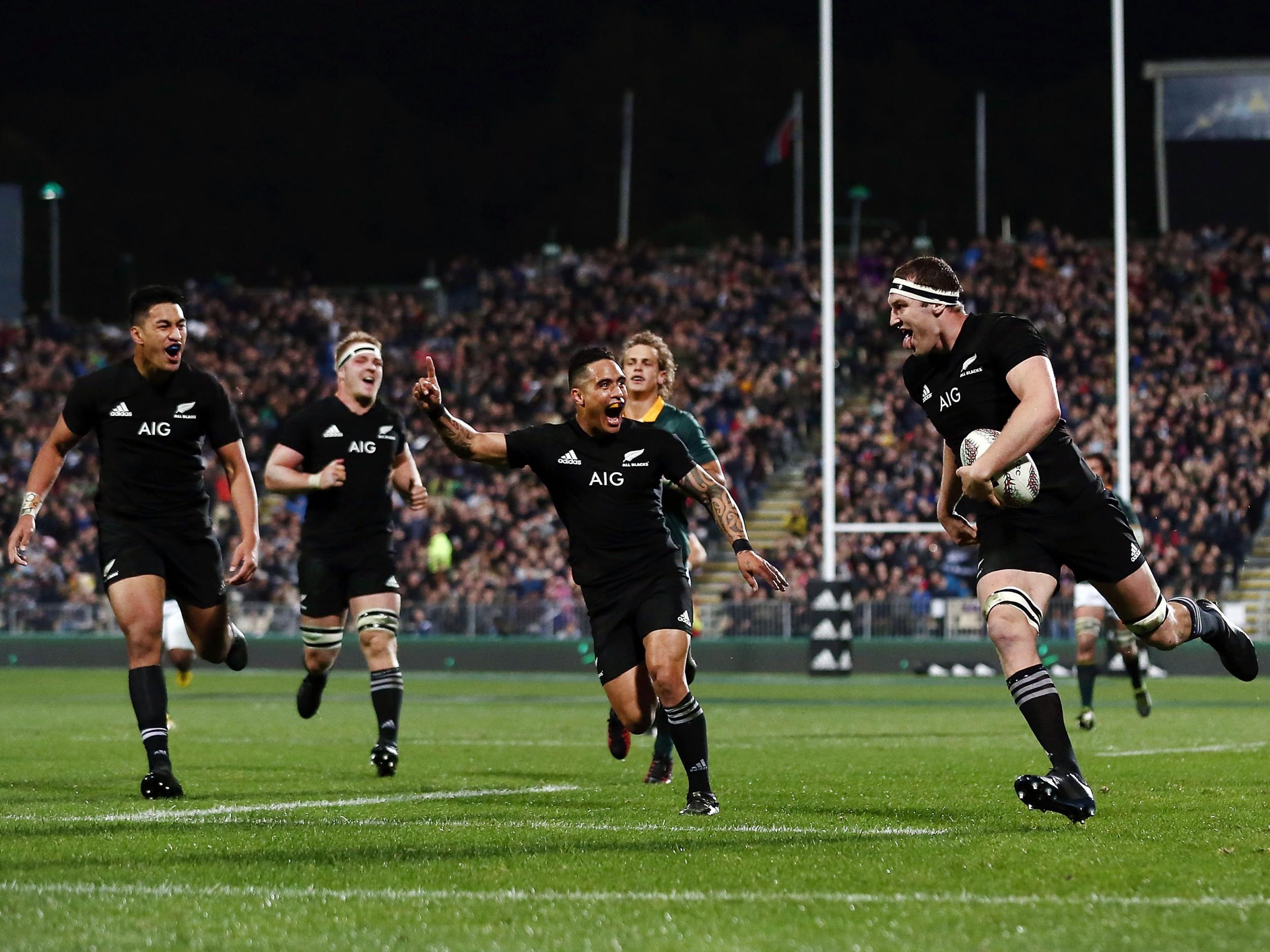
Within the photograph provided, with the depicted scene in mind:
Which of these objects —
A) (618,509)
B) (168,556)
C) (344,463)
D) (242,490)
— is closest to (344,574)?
(344,463)

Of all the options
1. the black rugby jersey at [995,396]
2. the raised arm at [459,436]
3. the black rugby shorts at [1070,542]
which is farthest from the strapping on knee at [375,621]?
the black rugby shorts at [1070,542]

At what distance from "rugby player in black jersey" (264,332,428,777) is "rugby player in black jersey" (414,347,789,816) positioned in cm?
260

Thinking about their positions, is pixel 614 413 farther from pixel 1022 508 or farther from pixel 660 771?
pixel 660 771

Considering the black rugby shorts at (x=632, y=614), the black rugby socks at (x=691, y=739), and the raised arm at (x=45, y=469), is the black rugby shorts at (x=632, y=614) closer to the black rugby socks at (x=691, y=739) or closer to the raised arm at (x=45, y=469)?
the black rugby socks at (x=691, y=739)

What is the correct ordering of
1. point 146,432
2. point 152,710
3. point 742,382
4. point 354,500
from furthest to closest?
point 742,382 → point 354,500 → point 146,432 → point 152,710

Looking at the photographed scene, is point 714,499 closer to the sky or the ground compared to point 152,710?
closer to the sky

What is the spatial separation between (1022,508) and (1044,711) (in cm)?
81

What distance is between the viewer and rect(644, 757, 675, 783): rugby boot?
34.9 feet

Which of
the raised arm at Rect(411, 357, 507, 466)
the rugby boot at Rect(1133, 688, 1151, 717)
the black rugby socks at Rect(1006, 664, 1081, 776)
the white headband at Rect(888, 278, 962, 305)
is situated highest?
the white headband at Rect(888, 278, 962, 305)

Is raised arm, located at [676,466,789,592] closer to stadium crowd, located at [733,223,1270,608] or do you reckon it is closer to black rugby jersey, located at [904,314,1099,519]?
black rugby jersey, located at [904,314,1099,519]

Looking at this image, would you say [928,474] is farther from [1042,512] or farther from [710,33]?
[710,33]

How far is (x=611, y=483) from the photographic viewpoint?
9148 millimetres

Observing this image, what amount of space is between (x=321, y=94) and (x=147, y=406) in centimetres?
6545

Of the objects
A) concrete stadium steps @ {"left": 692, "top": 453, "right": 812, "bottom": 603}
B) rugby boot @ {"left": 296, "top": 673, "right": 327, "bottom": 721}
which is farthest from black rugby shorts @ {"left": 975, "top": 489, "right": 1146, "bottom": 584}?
concrete stadium steps @ {"left": 692, "top": 453, "right": 812, "bottom": 603}
